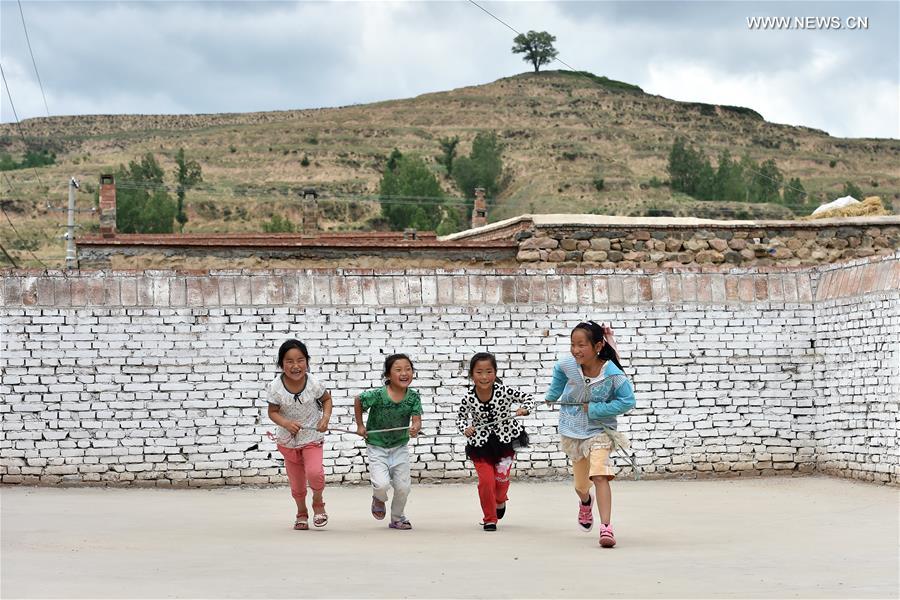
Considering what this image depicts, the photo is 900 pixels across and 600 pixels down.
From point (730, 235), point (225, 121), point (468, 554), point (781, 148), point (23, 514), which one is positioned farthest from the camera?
point (225, 121)

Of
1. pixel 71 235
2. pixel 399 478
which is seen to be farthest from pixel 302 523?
pixel 71 235

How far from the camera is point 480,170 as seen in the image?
77688 mm

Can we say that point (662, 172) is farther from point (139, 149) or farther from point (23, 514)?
point (23, 514)

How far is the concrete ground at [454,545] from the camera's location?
6852mm

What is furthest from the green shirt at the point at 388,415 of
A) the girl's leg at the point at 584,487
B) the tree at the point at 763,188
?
the tree at the point at 763,188

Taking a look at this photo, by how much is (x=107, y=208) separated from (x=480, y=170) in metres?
46.7

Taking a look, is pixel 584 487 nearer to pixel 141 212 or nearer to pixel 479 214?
pixel 479 214

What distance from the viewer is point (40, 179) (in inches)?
3401

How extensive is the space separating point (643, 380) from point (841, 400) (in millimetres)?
2002

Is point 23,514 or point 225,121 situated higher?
point 225,121

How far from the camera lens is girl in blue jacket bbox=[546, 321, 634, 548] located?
8828 millimetres

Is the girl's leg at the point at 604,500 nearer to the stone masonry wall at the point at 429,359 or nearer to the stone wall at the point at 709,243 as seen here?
the stone masonry wall at the point at 429,359

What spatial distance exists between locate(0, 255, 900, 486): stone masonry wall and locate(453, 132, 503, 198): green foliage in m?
62.1

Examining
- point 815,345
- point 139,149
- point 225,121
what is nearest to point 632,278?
point 815,345
